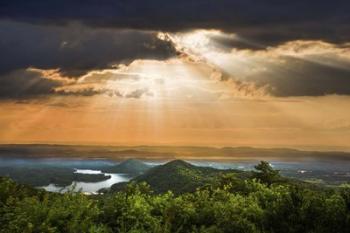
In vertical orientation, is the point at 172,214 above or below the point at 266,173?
below

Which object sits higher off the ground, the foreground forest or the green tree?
the green tree

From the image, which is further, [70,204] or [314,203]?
[70,204]

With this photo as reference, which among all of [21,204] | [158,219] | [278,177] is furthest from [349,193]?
[278,177]

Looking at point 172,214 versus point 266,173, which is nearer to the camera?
point 172,214

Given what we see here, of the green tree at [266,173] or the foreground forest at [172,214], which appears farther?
the green tree at [266,173]

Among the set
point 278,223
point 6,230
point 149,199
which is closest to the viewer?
point 6,230

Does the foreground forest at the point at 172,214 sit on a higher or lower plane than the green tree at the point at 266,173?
lower

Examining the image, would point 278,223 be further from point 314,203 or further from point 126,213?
point 126,213

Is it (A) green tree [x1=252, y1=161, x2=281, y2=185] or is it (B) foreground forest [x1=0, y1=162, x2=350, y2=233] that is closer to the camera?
(B) foreground forest [x1=0, y1=162, x2=350, y2=233]
